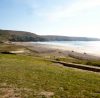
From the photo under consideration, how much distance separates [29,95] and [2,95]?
175cm

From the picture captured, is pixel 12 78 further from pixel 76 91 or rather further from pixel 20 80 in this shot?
pixel 76 91

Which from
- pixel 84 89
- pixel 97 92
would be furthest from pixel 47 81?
pixel 97 92

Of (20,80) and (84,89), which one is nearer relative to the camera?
(84,89)

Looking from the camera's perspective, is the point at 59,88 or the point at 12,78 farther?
the point at 12,78

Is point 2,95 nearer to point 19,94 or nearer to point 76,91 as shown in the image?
point 19,94

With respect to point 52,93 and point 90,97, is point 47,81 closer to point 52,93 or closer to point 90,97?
point 52,93

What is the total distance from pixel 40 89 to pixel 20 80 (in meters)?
3.52

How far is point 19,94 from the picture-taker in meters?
13.8

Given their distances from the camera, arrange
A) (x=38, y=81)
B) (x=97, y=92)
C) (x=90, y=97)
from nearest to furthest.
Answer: (x=90, y=97) < (x=97, y=92) < (x=38, y=81)

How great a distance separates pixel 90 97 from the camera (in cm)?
1341

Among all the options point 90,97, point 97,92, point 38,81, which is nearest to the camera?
point 90,97

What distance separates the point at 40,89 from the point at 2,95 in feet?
9.12

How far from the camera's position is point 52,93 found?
46.6 feet

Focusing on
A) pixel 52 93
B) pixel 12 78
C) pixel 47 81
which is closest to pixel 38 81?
pixel 47 81
